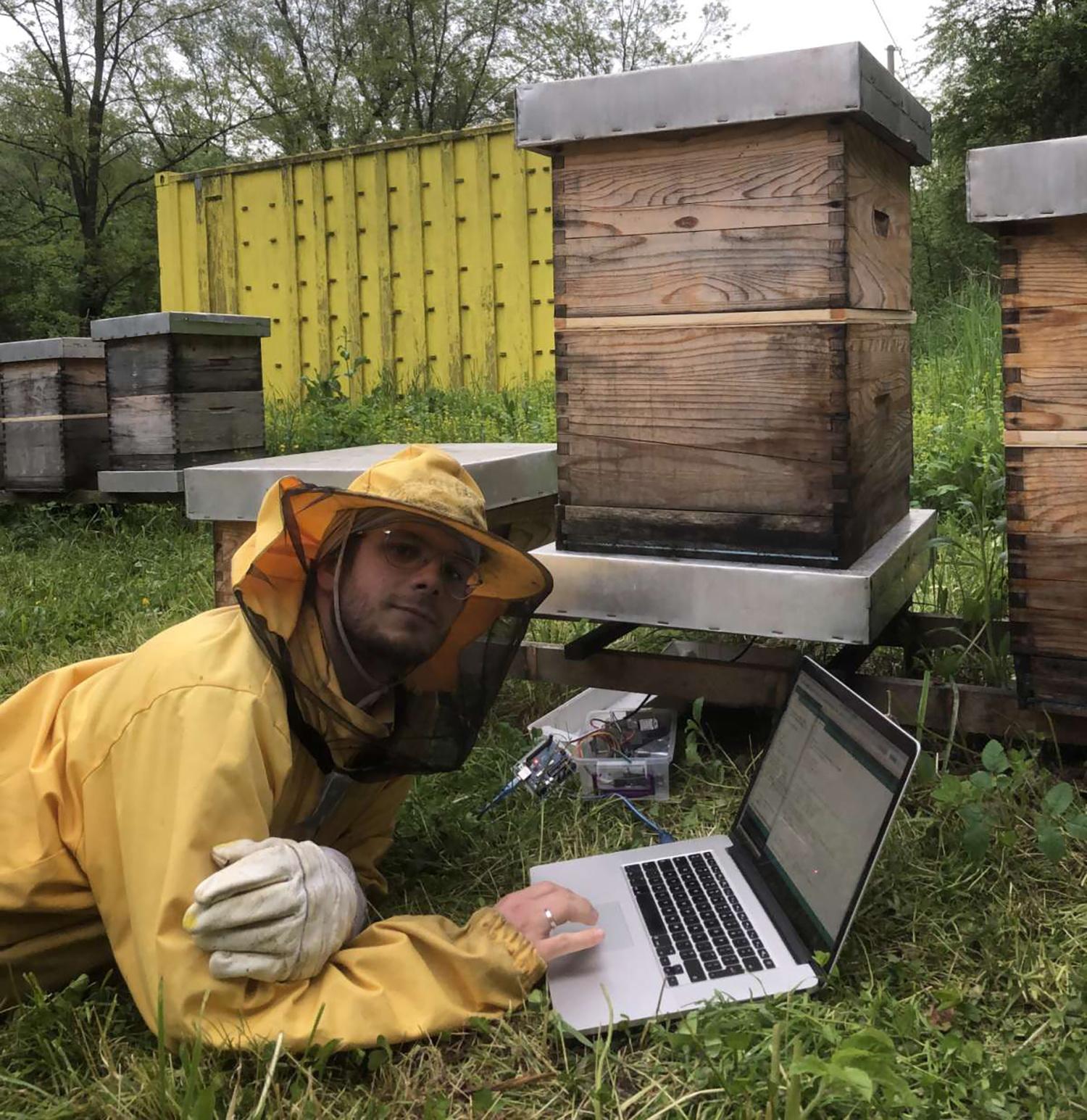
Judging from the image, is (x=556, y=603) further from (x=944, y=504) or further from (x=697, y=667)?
(x=944, y=504)

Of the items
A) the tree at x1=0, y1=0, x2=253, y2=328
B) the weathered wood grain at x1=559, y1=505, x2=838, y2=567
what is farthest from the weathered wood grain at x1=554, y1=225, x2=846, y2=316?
the tree at x1=0, y1=0, x2=253, y2=328

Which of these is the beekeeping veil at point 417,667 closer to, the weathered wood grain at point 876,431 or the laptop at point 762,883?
the laptop at point 762,883

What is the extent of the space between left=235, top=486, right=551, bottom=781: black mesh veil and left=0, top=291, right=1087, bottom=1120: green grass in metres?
0.40

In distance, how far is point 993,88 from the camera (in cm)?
1201

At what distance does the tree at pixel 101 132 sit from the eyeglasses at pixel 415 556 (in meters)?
17.5

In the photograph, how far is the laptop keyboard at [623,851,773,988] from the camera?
180cm

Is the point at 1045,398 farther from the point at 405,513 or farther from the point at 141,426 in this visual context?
the point at 141,426

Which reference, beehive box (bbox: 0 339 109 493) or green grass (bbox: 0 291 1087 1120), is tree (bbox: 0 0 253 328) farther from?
green grass (bbox: 0 291 1087 1120)

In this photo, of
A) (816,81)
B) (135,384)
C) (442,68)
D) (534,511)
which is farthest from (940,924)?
(442,68)

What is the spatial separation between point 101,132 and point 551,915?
18788 millimetres

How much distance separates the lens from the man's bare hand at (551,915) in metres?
1.77

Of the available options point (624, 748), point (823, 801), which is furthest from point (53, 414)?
point (823, 801)

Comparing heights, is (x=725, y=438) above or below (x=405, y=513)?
above

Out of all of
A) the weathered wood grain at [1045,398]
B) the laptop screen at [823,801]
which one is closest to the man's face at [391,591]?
the laptop screen at [823,801]
